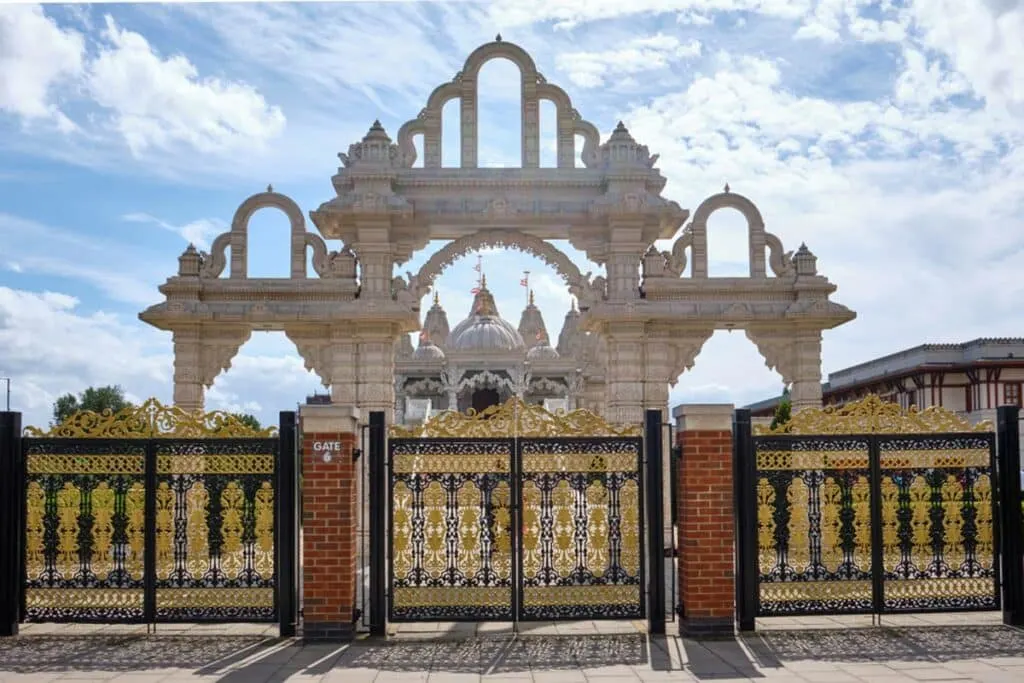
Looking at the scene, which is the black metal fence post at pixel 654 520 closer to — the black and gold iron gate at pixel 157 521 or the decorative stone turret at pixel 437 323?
the black and gold iron gate at pixel 157 521

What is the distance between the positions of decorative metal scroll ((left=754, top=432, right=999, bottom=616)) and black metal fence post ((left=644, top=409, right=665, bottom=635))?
90cm

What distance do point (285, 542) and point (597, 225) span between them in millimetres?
10521

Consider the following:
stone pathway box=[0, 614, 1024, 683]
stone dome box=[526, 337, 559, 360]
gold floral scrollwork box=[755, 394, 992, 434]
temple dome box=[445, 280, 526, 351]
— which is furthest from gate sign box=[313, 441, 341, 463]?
stone dome box=[526, 337, 559, 360]

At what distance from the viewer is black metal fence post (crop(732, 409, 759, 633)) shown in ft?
28.6

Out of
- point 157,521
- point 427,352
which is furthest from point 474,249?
point 427,352

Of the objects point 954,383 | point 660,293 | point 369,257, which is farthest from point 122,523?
point 954,383

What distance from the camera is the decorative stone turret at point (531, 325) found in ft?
143

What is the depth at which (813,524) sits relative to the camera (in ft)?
29.6

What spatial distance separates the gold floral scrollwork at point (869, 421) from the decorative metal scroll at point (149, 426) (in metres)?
4.82

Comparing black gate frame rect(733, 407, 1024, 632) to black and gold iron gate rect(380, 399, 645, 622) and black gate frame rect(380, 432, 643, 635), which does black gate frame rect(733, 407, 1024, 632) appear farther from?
black and gold iron gate rect(380, 399, 645, 622)

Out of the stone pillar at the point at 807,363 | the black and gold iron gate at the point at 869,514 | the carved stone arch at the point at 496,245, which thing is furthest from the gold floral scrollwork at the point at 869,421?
the carved stone arch at the point at 496,245

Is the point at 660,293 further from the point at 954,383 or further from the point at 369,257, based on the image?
the point at 954,383

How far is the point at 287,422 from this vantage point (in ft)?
28.9

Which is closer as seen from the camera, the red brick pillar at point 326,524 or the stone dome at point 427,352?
the red brick pillar at point 326,524
